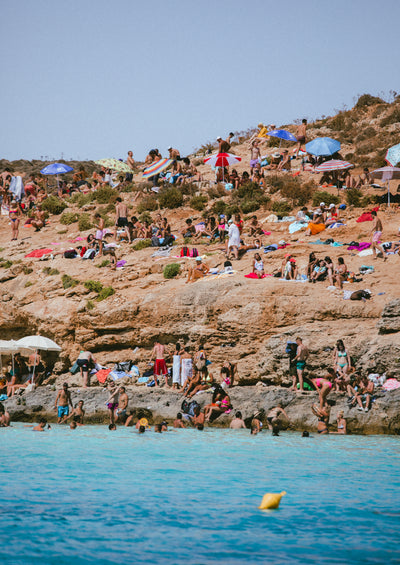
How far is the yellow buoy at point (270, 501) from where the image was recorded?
9.77 m

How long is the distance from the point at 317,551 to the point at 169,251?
17.9 metres

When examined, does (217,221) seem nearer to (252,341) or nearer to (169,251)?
(169,251)

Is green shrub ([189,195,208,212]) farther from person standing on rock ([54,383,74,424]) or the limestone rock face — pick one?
the limestone rock face

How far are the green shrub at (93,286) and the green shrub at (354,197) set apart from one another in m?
12.0

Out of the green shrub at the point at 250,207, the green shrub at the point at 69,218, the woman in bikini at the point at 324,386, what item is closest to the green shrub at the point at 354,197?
the green shrub at the point at 250,207

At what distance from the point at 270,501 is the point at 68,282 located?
1612cm

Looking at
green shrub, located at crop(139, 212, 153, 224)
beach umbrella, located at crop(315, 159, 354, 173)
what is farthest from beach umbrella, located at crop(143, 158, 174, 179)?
beach umbrella, located at crop(315, 159, 354, 173)

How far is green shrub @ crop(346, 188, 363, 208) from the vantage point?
88.6ft

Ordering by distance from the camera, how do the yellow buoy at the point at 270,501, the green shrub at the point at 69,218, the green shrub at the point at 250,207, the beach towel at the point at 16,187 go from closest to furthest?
1. the yellow buoy at the point at 270,501
2. the green shrub at the point at 250,207
3. the green shrub at the point at 69,218
4. the beach towel at the point at 16,187

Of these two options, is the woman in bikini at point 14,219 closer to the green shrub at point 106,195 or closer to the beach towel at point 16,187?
the beach towel at point 16,187

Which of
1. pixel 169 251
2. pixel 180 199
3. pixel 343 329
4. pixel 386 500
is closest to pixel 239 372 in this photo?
pixel 343 329

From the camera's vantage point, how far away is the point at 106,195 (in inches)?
1406

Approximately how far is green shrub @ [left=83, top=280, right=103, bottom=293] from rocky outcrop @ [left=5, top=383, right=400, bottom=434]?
13.4 feet

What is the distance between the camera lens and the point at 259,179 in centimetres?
3216
